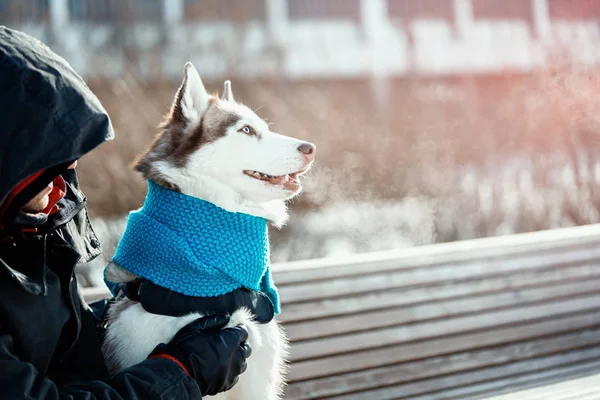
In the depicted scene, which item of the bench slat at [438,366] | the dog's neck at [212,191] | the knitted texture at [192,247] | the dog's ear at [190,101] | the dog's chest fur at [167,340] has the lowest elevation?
the bench slat at [438,366]

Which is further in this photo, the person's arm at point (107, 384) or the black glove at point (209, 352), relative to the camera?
the black glove at point (209, 352)

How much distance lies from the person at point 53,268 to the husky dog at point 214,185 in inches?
5.9

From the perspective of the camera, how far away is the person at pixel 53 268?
4.35 ft

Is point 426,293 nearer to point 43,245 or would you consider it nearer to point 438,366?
point 438,366

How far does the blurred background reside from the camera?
559 centimetres

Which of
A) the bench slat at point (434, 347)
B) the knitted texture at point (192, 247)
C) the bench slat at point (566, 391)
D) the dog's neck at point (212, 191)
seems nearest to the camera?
the knitted texture at point (192, 247)

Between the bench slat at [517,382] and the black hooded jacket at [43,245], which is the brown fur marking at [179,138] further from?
the bench slat at [517,382]

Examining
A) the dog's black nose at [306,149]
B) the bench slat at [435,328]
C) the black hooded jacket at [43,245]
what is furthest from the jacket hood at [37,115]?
the bench slat at [435,328]

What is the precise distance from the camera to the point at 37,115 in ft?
4.35

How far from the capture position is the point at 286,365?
2.53 meters

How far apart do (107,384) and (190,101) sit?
948 mm

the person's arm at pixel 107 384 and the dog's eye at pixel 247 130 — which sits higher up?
the dog's eye at pixel 247 130

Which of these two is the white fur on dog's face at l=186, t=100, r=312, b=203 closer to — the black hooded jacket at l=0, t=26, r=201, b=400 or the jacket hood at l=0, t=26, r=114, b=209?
the black hooded jacket at l=0, t=26, r=201, b=400

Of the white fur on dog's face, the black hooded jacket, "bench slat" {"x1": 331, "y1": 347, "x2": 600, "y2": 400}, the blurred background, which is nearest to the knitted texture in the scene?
the white fur on dog's face
